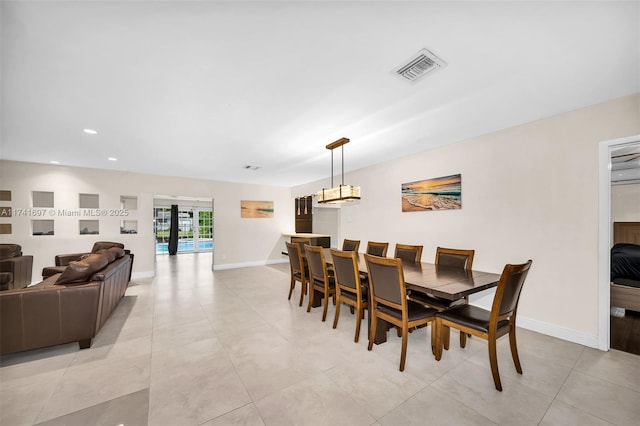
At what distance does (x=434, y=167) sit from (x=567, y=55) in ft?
7.03

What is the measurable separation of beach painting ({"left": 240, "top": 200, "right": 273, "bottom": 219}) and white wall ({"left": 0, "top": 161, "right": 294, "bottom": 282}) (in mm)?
122

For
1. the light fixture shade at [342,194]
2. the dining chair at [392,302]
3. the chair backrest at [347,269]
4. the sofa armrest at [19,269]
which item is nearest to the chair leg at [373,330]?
the dining chair at [392,302]

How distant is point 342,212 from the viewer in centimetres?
561

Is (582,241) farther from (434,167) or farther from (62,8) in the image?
(62,8)

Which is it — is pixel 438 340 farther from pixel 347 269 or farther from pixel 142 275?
pixel 142 275

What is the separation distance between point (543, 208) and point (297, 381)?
3.11m

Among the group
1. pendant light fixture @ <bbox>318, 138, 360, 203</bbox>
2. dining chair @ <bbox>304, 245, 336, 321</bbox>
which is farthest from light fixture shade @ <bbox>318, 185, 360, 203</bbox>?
dining chair @ <bbox>304, 245, 336, 321</bbox>

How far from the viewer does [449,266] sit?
9.67ft

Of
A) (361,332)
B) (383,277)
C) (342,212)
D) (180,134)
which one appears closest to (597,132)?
(383,277)

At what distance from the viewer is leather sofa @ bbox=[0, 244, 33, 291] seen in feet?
12.6

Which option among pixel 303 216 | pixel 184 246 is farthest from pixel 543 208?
pixel 184 246

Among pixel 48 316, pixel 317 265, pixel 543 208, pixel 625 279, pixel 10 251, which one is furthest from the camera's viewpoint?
pixel 10 251

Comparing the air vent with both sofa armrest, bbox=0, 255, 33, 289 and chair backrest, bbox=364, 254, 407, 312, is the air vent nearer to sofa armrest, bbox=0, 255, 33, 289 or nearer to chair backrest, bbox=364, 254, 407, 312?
chair backrest, bbox=364, 254, 407, 312

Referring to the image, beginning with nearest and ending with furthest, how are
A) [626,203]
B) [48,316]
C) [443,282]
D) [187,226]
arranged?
[443,282], [48,316], [626,203], [187,226]
